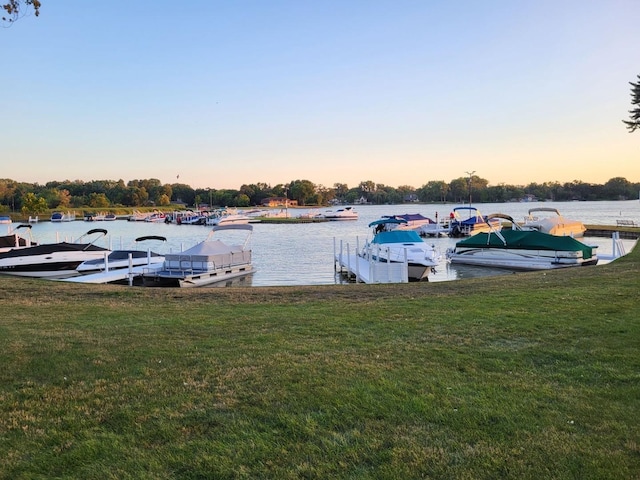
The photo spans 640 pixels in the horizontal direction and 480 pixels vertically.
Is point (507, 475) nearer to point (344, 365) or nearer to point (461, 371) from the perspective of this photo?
point (461, 371)

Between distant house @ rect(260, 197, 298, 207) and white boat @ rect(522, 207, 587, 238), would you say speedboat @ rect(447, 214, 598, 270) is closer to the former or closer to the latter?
white boat @ rect(522, 207, 587, 238)

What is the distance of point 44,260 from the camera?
24406 millimetres

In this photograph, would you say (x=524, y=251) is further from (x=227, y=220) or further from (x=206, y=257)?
(x=227, y=220)

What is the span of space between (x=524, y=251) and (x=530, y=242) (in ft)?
1.88

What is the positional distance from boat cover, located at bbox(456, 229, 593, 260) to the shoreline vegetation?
17860 millimetres

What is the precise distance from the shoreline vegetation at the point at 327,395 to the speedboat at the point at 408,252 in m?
14.0

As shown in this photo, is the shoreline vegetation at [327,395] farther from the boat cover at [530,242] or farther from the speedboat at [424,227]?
the speedboat at [424,227]

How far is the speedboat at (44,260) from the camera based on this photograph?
77.9ft

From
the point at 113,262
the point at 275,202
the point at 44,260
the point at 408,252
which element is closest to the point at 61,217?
the point at 275,202

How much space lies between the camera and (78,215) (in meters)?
139

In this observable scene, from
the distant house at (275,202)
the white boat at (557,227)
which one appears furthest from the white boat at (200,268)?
the distant house at (275,202)

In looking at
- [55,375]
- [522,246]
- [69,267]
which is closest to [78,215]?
[69,267]

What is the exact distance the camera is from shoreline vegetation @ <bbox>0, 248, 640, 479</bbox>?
3.44 metres

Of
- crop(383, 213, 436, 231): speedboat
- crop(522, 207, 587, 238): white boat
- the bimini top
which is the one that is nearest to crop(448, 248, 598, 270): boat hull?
the bimini top
